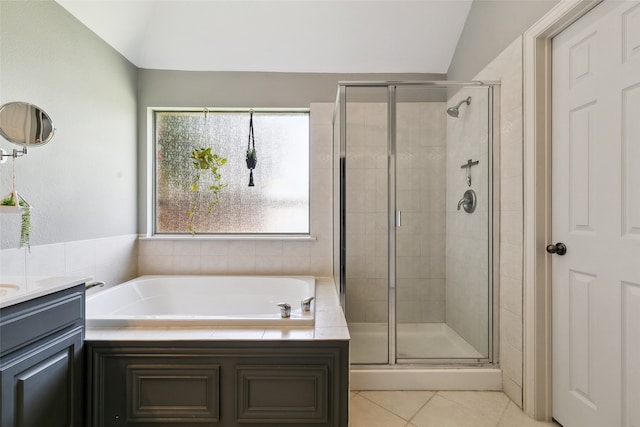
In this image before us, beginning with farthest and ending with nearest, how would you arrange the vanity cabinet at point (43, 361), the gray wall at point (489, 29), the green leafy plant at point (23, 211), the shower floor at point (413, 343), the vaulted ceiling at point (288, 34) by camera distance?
the vaulted ceiling at point (288, 34) → the shower floor at point (413, 343) → the gray wall at point (489, 29) → the green leafy plant at point (23, 211) → the vanity cabinet at point (43, 361)

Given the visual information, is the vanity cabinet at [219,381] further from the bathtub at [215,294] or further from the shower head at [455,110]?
the shower head at [455,110]

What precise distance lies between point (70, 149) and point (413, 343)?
2486 millimetres

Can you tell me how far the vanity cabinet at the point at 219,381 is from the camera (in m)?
1.52

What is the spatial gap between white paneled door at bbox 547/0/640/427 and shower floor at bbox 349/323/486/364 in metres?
0.57

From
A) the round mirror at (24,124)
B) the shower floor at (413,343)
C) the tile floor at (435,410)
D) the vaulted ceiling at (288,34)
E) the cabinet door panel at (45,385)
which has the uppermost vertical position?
the vaulted ceiling at (288,34)

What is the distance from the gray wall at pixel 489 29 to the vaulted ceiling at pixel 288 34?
0.46 feet

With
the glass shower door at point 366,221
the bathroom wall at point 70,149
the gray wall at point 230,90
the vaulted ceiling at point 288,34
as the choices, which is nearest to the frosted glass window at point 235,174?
the gray wall at point 230,90

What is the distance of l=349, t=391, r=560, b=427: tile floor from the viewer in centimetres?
174

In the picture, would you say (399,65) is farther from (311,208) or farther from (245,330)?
(245,330)

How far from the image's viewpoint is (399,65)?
2.84 metres

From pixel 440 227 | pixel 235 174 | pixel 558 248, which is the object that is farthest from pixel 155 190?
pixel 558 248

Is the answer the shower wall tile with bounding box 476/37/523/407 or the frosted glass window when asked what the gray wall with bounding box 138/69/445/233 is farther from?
the shower wall tile with bounding box 476/37/523/407

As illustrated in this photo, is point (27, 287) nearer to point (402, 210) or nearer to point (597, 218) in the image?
point (402, 210)

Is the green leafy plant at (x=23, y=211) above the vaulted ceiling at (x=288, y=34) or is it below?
below
